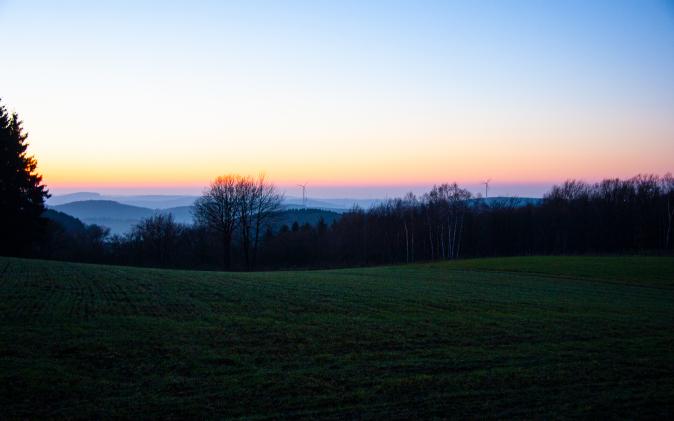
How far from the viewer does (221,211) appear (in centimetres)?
7512

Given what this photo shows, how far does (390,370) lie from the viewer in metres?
12.2

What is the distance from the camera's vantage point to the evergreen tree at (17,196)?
48.7 meters

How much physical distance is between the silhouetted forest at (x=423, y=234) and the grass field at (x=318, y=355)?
180 ft

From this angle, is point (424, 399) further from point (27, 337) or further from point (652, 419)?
point (27, 337)

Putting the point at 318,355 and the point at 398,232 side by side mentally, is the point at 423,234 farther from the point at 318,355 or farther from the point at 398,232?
the point at 318,355

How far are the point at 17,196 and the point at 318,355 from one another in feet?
162

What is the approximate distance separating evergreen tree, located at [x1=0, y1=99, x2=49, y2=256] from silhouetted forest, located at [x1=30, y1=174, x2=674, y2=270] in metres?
25.5

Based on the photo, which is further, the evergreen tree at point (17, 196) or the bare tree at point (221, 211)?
the bare tree at point (221, 211)

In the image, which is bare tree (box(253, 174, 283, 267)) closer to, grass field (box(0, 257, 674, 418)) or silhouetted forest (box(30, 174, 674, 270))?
silhouetted forest (box(30, 174, 674, 270))

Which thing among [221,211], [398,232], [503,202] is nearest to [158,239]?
[221,211]

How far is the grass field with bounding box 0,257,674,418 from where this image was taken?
31.7 ft

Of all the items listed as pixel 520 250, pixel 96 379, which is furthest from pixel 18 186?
pixel 520 250

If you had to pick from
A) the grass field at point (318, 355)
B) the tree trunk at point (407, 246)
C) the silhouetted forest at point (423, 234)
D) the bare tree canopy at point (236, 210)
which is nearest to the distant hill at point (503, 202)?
the silhouetted forest at point (423, 234)

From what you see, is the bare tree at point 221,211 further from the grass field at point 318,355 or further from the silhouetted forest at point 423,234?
the grass field at point 318,355
